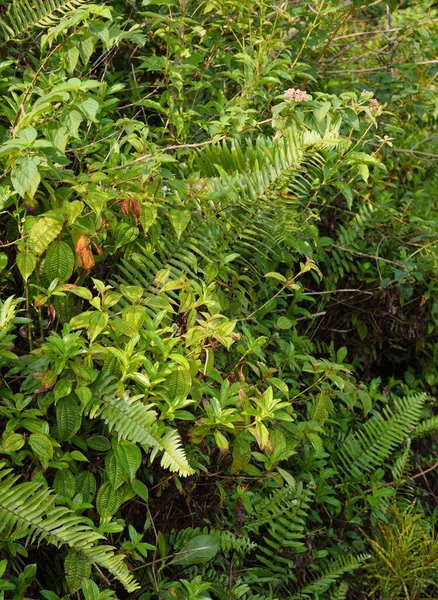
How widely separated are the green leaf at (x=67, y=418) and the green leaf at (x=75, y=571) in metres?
0.32

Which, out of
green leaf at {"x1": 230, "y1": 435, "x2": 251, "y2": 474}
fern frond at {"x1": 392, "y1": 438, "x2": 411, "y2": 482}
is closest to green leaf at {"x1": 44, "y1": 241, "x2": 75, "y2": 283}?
green leaf at {"x1": 230, "y1": 435, "x2": 251, "y2": 474}

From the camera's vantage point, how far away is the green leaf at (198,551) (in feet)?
8.63

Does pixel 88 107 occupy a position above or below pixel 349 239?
above

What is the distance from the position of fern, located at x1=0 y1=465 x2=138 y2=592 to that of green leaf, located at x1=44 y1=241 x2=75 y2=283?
641 mm

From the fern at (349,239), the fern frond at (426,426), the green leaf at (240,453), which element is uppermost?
the green leaf at (240,453)

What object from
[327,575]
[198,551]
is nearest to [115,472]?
[198,551]

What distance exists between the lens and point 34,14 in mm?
3082

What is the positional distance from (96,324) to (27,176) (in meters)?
0.46

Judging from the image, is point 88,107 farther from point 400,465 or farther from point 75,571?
point 400,465

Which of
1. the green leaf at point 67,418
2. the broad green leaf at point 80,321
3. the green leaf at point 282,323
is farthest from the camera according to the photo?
the green leaf at point 282,323

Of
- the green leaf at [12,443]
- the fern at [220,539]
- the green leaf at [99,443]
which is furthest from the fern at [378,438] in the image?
the green leaf at [12,443]

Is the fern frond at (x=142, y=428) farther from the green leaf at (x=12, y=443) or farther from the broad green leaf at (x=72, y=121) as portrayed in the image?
the broad green leaf at (x=72, y=121)

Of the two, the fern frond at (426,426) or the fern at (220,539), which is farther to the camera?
the fern frond at (426,426)

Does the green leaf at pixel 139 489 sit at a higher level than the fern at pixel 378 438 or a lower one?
higher
